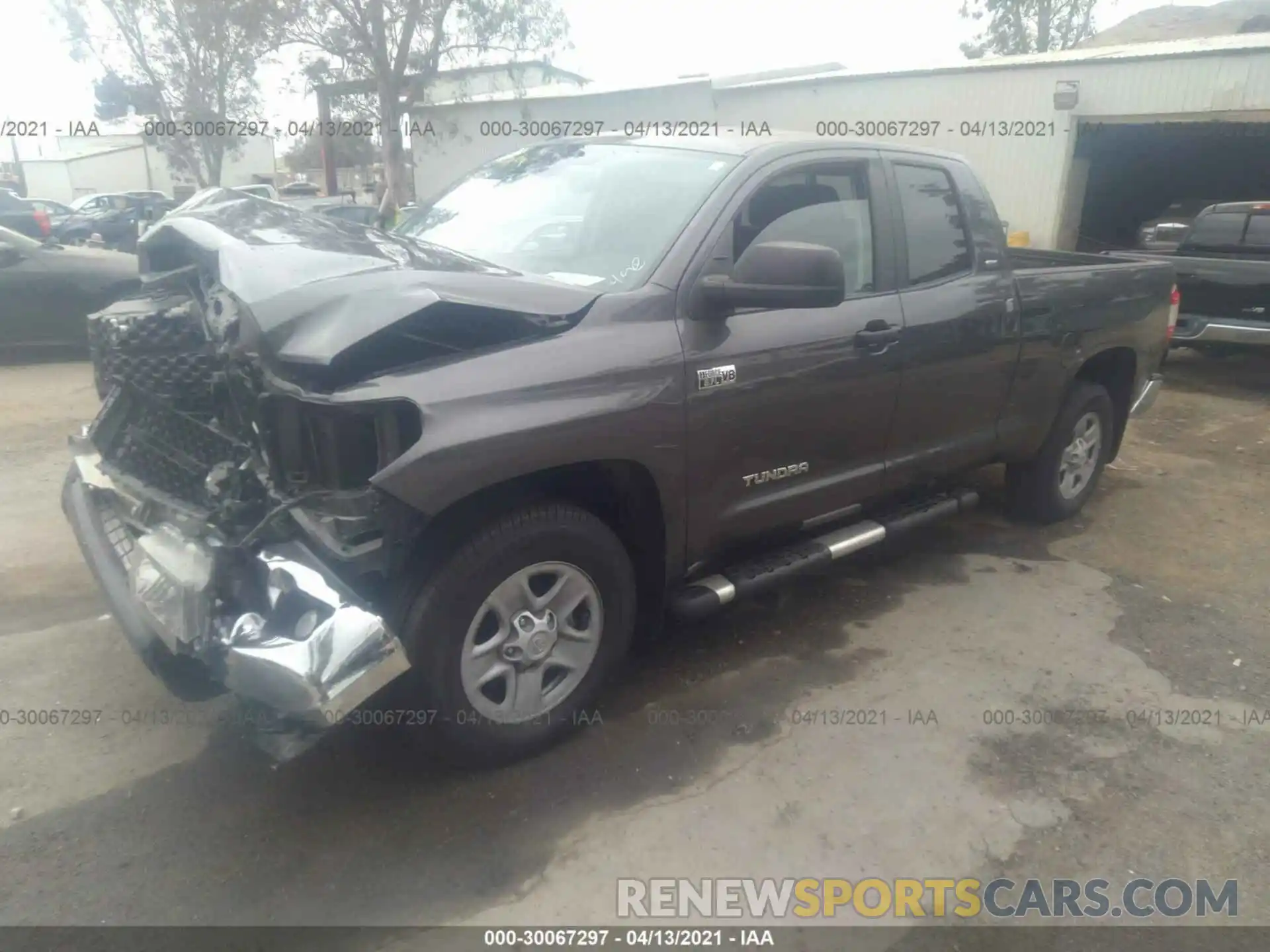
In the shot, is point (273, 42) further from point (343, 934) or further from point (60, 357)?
point (343, 934)

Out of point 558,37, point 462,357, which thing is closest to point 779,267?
point 462,357

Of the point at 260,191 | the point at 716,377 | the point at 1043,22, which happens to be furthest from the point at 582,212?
the point at 1043,22

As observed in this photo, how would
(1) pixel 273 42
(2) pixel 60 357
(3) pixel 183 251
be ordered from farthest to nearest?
(1) pixel 273 42, (2) pixel 60 357, (3) pixel 183 251

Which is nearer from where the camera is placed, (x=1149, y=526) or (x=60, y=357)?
(x=1149, y=526)

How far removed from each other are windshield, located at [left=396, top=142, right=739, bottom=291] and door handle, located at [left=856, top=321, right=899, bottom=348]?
2.68 feet

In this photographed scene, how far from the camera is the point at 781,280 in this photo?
9.62 ft

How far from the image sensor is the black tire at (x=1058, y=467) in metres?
5.00

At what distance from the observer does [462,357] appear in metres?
2.60

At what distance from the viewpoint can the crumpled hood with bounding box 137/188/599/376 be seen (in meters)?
2.45

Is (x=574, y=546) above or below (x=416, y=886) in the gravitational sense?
above

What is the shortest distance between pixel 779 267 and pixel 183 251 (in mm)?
1972

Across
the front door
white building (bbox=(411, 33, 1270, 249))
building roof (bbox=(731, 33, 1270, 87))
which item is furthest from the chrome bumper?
building roof (bbox=(731, 33, 1270, 87))

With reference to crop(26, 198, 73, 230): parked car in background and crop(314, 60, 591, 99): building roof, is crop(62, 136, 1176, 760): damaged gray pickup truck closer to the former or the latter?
crop(314, 60, 591, 99): building roof

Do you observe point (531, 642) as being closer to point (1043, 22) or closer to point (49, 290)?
point (49, 290)
